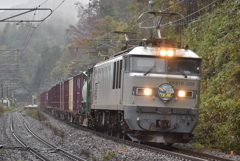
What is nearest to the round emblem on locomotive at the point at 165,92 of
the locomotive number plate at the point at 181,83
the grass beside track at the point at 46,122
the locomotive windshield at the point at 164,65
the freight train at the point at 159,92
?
the freight train at the point at 159,92

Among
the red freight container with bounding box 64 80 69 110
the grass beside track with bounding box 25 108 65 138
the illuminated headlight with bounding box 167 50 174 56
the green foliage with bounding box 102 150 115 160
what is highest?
the illuminated headlight with bounding box 167 50 174 56

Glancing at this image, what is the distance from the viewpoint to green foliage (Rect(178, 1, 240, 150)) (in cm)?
1447

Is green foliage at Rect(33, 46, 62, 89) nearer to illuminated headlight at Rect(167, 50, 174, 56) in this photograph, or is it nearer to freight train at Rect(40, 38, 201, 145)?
freight train at Rect(40, 38, 201, 145)

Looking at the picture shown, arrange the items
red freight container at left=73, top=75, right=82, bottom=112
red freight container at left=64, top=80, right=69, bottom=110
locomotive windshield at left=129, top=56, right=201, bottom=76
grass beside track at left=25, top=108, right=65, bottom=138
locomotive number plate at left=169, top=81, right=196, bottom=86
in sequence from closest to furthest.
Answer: locomotive number plate at left=169, top=81, right=196, bottom=86 → locomotive windshield at left=129, top=56, right=201, bottom=76 → grass beside track at left=25, top=108, right=65, bottom=138 → red freight container at left=73, top=75, right=82, bottom=112 → red freight container at left=64, top=80, right=69, bottom=110

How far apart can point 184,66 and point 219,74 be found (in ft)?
26.1

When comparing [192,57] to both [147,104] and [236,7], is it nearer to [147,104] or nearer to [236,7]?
[147,104]

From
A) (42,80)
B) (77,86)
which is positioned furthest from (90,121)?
(42,80)

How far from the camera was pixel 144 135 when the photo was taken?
13641 millimetres

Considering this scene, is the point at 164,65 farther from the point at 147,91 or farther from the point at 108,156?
the point at 108,156

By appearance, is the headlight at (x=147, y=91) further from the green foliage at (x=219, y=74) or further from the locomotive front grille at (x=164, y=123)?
the green foliage at (x=219, y=74)

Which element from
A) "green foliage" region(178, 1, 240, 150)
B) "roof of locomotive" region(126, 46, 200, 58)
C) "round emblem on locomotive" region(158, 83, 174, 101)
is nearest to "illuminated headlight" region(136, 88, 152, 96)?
"round emblem on locomotive" region(158, 83, 174, 101)

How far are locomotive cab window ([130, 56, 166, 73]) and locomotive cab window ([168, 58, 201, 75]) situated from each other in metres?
0.29

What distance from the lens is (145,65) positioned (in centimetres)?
1353

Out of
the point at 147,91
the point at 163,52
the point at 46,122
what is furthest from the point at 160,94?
the point at 46,122
